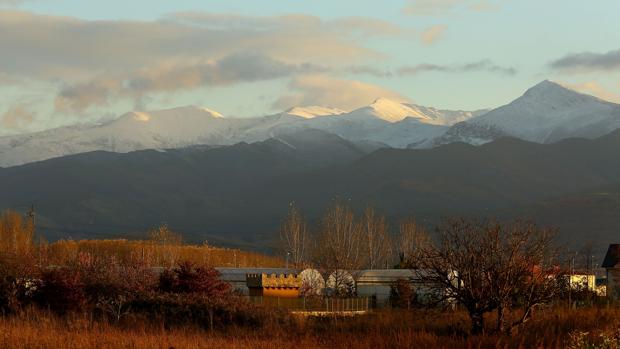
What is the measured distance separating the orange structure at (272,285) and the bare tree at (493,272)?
96.4 ft

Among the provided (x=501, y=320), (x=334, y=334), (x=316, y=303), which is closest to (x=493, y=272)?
(x=501, y=320)

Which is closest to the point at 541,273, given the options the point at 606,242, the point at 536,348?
the point at 536,348

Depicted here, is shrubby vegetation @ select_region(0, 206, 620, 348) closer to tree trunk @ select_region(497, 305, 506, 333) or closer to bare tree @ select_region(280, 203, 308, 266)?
tree trunk @ select_region(497, 305, 506, 333)

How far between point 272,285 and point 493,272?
105 ft

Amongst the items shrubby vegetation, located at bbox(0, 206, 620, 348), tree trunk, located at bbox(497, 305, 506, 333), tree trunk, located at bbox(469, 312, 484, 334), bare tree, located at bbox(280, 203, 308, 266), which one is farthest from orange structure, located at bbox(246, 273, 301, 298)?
tree trunk, located at bbox(497, 305, 506, 333)

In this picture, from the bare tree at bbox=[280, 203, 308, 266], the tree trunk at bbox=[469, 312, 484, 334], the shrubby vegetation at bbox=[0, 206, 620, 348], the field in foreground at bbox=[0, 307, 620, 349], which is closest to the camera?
the field in foreground at bbox=[0, 307, 620, 349]

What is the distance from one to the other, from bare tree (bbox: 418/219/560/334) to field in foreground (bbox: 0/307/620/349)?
823 millimetres

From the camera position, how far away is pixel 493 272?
3009cm

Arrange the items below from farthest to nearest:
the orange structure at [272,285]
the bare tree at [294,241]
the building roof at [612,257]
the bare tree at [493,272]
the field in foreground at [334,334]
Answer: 1. the bare tree at [294,241]
2. the building roof at [612,257]
3. the orange structure at [272,285]
4. the bare tree at [493,272]
5. the field in foreground at [334,334]

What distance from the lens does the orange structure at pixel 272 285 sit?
60344 millimetres

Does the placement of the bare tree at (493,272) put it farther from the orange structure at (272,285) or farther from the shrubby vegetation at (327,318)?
the orange structure at (272,285)

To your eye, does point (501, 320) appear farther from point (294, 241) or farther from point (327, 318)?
point (294, 241)

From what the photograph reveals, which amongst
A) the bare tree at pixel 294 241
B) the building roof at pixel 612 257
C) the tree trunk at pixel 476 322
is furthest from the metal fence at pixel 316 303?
the bare tree at pixel 294 241

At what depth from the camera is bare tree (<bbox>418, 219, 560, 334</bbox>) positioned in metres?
29.9
